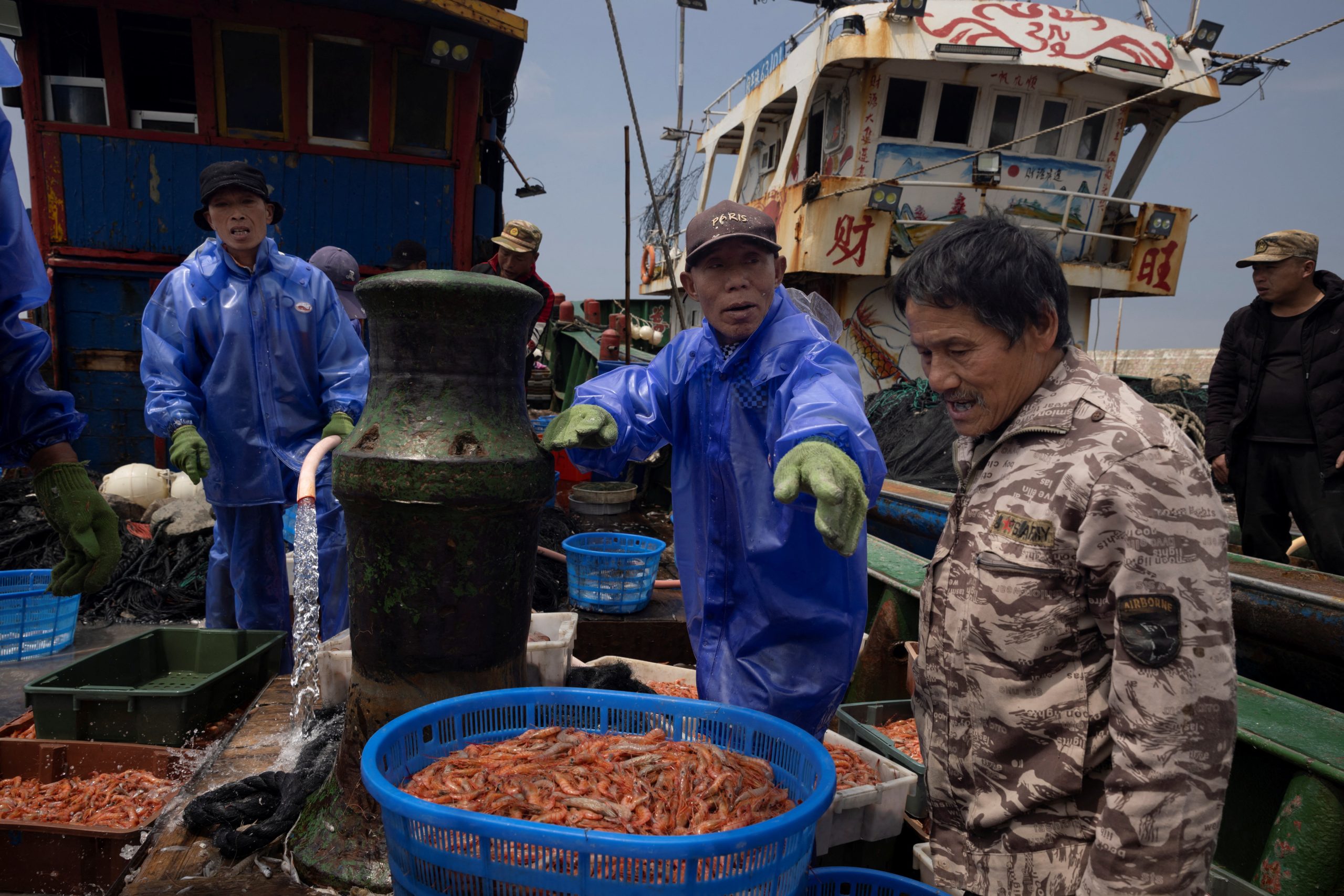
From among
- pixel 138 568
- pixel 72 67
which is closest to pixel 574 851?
pixel 138 568

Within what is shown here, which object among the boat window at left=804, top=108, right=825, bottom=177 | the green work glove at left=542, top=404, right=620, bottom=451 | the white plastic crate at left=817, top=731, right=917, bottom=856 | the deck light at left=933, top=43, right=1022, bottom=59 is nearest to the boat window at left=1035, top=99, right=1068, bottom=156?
the deck light at left=933, top=43, right=1022, bottom=59

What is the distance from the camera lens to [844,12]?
12.7 metres

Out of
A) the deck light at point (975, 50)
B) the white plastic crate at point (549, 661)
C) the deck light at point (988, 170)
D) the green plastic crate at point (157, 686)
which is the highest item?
the deck light at point (975, 50)

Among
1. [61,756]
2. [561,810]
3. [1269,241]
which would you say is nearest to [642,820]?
[561,810]

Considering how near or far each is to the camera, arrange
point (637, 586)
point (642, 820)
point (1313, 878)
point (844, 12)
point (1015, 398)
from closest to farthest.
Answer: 1. point (642, 820)
2. point (1015, 398)
3. point (1313, 878)
4. point (637, 586)
5. point (844, 12)

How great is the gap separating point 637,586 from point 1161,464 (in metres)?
3.61

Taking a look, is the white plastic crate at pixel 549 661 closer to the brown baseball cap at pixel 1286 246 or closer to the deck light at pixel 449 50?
the brown baseball cap at pixel 1286 246

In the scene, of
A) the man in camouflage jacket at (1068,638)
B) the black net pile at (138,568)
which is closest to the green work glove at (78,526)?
the man in camouflage jacket at (1068,638)

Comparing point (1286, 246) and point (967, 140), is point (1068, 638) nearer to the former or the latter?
point (1286, 246)

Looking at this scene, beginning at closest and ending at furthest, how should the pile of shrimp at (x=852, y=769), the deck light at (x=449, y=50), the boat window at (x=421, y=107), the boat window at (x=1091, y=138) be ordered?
1. the pile of shrimp at (x=852, y=769)
2. the deck light at (x=449, y=50)
3. the boat window at (x=421, y=107)
4. the boat window at (x=1091, y=138)

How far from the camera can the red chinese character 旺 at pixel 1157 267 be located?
552 inches

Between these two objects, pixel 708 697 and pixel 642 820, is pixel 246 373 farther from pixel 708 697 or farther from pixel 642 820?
pixel 642 820

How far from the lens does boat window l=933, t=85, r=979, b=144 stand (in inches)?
530

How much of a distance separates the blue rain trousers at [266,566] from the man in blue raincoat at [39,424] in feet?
4.37
